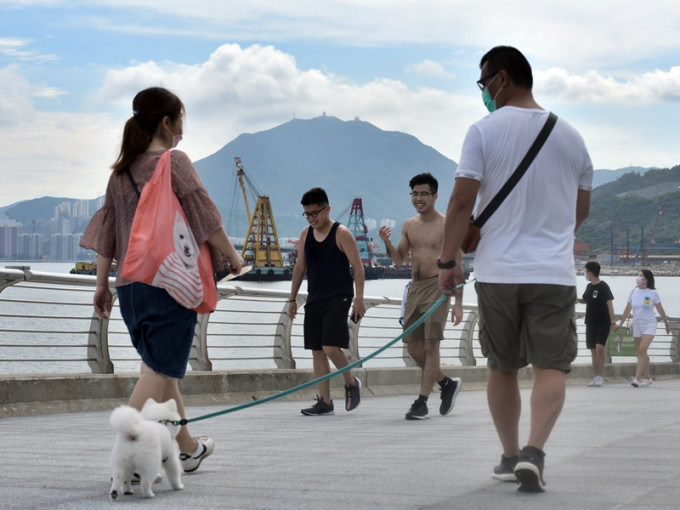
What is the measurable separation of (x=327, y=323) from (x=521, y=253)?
479 cm

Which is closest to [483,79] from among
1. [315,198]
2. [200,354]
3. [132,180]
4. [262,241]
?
[132,180]

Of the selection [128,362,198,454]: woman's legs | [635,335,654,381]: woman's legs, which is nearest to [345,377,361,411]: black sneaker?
[128,362,198,454]: woman's legs

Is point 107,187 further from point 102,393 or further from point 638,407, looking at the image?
point 638,407

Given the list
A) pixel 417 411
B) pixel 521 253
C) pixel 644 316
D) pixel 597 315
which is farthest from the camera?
pixel 644 316

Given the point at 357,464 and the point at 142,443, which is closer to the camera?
the point at 142,443

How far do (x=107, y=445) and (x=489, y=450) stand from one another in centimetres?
217

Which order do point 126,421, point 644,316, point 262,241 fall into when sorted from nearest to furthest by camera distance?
point 126,421
point 644,316
point 262,241

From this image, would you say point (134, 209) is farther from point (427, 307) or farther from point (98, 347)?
point (98, 347)

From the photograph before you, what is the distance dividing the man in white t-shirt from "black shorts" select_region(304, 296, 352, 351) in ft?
14.7

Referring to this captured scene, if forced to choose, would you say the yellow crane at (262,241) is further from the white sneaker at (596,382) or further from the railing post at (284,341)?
the railing post at (284,341)

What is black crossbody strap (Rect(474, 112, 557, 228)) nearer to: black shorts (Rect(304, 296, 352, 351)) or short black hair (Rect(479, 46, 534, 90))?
short black hair (Rect(479, 46, 534, 90))

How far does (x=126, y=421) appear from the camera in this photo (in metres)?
4.17

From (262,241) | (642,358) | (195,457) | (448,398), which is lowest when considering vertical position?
(642,358)

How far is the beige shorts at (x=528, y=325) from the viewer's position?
4734mm
